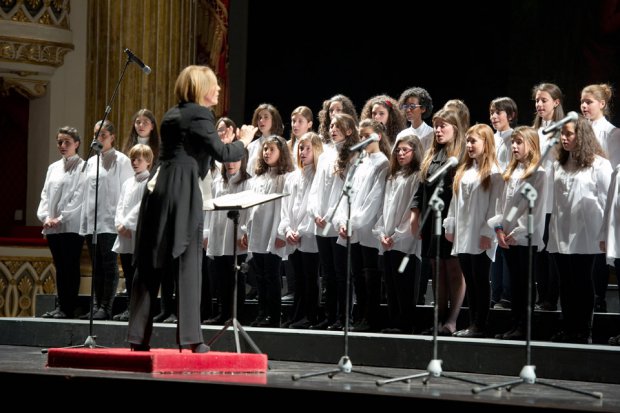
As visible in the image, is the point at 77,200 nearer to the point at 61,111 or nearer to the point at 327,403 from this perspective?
the point at 61,111

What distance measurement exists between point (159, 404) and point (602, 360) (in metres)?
2.40

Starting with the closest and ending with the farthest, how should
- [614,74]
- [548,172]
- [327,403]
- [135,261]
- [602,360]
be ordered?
1. [327,403]
2. [135,261]
3. [602,360]
4. [548,172]
5. [614,74]

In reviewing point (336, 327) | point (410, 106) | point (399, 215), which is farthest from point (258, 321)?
point (410, 106)

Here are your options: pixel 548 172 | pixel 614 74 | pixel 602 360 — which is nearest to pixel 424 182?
pixel 548 172

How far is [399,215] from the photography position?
7426 millimetres

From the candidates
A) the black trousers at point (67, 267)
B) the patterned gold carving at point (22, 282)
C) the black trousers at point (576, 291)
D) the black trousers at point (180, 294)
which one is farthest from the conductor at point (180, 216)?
the patterned gold carving at point (22, 282)

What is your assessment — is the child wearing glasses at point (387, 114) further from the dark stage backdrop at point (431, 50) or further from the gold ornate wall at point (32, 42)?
the gold ornate wall at point (32, 42)

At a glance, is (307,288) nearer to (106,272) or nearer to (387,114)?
(387,114)

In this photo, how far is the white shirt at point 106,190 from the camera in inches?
344

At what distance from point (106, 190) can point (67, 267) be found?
0.63 metres

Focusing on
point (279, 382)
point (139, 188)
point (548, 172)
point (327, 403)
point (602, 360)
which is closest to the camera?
point (327, 403)

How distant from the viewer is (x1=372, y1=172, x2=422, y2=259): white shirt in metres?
7.33

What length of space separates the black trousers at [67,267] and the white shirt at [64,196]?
74mm

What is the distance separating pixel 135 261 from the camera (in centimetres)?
594
